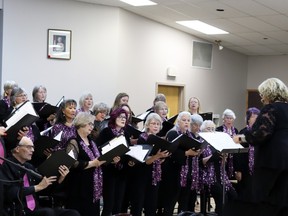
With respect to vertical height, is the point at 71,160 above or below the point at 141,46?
below

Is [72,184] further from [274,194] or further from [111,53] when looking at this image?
[111,53]

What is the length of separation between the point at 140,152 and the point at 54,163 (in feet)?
3.11

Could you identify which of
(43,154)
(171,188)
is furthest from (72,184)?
(171,188)

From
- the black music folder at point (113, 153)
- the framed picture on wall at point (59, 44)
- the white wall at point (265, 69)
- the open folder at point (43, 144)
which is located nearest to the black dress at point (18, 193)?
the open folder at point (43, 144)

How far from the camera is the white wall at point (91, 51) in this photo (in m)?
6.06

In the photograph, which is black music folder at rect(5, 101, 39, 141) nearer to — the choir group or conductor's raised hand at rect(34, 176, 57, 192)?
the choir group

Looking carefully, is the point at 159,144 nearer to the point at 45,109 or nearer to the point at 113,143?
the point at 113,143

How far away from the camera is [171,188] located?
4305 millimetres

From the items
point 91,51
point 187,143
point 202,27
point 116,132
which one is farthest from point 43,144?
point 202,27

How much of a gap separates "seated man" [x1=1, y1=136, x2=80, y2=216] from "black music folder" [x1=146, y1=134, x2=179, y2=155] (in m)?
0.82

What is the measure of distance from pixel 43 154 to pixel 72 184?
0.35 meters

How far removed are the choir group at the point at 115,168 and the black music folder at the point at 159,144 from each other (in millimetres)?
37

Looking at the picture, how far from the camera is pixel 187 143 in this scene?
409 cm

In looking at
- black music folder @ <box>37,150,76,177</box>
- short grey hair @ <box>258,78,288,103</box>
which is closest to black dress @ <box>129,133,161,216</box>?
black music folder @ <box>37,150,76,177</box>
